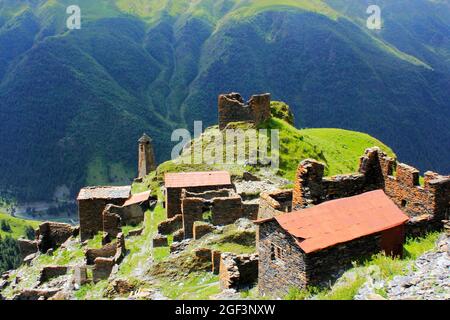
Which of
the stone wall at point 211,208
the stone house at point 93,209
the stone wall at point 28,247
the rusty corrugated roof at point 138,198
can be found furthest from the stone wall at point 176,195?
the stone wall at point 28,247

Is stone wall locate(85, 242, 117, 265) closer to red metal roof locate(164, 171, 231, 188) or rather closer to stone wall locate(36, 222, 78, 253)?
red metal roof locate(164, 171, 231, 188)

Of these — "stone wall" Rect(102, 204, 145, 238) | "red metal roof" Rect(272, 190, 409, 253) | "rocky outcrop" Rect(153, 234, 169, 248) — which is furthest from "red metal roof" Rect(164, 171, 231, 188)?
"red metal roof" Rect(272, 190, 409, 253)

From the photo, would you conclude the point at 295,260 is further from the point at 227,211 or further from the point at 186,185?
the point at 186,185

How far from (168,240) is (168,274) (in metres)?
4.72

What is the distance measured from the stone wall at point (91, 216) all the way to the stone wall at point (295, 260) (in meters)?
31.4

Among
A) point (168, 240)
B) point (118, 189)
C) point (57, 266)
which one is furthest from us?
point (118, 189)

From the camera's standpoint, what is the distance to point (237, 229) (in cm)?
3200

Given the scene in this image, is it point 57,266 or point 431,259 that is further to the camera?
point 57,266

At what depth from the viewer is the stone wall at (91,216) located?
4947 centimetres

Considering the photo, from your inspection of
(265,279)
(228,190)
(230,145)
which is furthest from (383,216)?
(230,145)

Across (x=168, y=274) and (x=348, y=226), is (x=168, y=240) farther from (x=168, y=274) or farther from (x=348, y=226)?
(x=348, y=226)

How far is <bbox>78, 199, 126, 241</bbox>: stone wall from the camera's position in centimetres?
4947

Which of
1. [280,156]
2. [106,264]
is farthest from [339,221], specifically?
[280,156]
